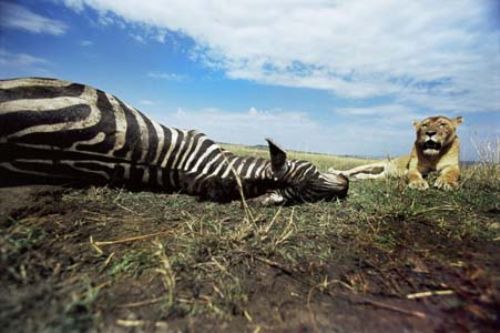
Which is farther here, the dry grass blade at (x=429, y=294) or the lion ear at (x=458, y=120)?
the lion ear at (x=458, y=120)

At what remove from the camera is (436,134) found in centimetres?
674

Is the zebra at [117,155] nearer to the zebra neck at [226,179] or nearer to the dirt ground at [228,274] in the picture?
the zebra neck at [226,179]

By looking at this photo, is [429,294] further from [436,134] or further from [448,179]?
[436,134]

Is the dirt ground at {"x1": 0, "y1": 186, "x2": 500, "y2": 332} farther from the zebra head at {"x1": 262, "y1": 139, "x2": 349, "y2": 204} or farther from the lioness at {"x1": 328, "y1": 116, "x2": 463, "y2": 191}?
the lioness at {"x1": 328, "y1": 116, "x2": 463, "y2": 191}

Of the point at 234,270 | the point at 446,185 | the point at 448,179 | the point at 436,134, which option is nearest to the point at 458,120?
the point at 436,134

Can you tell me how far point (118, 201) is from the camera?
11.6 feet

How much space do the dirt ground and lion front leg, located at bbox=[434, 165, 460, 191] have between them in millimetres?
2518

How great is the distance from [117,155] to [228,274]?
2.44m

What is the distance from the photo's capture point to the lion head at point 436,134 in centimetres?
675

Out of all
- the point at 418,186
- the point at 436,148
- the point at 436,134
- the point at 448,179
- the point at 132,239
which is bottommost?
the point at 132,239

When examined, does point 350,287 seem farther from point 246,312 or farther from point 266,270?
point 246,312

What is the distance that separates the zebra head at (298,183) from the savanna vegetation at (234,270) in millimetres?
688

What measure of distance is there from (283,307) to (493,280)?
1260mm

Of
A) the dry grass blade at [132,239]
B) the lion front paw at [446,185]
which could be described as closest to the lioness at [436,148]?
the lion front paw at [446,185]
